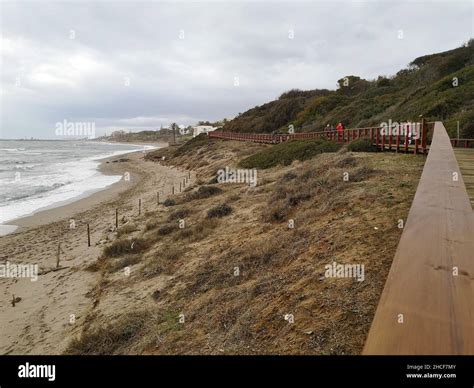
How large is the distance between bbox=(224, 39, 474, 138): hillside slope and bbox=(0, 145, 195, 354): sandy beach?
1681 centimetres

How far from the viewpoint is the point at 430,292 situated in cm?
134

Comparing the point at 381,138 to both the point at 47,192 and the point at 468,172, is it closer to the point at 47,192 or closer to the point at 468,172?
the point at 468,172

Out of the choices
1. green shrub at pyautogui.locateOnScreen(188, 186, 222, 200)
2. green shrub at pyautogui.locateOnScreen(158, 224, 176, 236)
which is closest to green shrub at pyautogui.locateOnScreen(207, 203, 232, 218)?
green shrub at pyautogui.locateOnScreen(158, 224, 176, 236)

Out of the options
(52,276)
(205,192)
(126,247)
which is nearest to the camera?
(52,276)

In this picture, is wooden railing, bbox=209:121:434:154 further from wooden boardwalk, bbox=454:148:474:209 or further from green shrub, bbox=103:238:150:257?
green shrub, bbox=103:238:150:257

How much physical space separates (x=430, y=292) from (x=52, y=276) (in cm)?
1152

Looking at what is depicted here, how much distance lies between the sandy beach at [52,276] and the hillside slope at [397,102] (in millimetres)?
16806

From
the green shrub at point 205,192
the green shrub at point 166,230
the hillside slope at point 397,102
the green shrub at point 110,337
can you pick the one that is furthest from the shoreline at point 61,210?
the hillside slope at point 397,102

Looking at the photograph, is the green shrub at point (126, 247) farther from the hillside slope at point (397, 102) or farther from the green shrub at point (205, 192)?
the hillside slope at point (397, 102)

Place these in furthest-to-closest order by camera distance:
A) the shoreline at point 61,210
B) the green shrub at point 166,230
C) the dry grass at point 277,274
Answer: the shoreline at point 61,210
the green shrub at point 166,230
the dry grass at point 277,274

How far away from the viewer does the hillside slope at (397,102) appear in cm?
2134

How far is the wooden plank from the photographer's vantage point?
112 cm

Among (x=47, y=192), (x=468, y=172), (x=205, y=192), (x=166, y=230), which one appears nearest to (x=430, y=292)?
(x=468, y=172)
